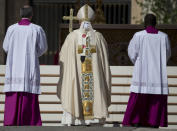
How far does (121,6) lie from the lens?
21.8 m

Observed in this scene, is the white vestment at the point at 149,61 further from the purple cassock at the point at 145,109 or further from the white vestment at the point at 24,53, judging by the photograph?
the white vestment at the point at 24,53

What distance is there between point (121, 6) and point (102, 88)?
9894 millimetres

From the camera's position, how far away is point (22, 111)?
12.0m

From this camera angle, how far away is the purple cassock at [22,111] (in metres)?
12.0

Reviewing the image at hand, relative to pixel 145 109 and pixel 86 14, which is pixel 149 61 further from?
pixel 86 14

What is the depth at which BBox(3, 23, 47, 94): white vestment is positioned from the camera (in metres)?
12.1

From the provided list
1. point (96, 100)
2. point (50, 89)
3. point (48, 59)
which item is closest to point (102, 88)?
point (96, 100)

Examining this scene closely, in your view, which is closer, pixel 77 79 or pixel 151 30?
pixel 77 79

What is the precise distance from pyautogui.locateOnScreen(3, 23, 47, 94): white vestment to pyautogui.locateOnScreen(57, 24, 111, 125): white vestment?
0.36 metres

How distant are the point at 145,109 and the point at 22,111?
1821 millimetres

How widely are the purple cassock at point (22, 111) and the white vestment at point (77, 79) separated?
382 millimetres

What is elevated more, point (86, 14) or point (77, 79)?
point (86, 14)

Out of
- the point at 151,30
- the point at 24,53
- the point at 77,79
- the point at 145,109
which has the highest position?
the point at 151,30

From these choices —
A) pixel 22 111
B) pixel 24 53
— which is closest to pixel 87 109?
pixel 22 111
